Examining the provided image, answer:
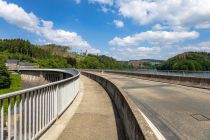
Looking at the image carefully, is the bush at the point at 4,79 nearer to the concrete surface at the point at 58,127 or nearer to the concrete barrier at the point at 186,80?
the concrete barrier at the point at 186,80

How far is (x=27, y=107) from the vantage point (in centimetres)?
568

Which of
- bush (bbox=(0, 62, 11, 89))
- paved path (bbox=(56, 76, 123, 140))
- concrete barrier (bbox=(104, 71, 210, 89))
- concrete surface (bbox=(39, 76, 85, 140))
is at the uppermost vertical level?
concrete barrier (bbox=(104, 71, 210, 89))

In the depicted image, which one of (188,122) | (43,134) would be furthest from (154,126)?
(43,134)

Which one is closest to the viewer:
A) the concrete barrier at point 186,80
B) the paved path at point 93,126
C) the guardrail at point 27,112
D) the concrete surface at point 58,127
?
the guardrail at point 27,112

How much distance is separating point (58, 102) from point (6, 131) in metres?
3.87

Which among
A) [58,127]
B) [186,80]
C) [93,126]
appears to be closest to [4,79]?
[186,80]

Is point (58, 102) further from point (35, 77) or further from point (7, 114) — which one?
point (35, 77)

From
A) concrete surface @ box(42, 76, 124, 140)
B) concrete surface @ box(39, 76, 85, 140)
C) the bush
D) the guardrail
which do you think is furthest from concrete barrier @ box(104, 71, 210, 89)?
the bush

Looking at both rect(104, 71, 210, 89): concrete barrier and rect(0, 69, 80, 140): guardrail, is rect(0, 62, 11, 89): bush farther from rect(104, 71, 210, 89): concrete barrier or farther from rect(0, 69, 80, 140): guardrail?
rect(0, 69, 80, 140): guardrail

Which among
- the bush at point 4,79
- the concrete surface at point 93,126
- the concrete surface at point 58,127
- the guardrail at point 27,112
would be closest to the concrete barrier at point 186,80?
the concrete surface at point 93,126

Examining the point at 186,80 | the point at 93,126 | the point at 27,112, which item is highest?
the point at 27,112

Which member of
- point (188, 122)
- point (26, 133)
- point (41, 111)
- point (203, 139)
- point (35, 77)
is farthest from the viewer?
point (35, 77)

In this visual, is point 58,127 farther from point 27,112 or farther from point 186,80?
point 186,80

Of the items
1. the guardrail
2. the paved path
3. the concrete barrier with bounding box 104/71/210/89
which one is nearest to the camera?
the guardrail
